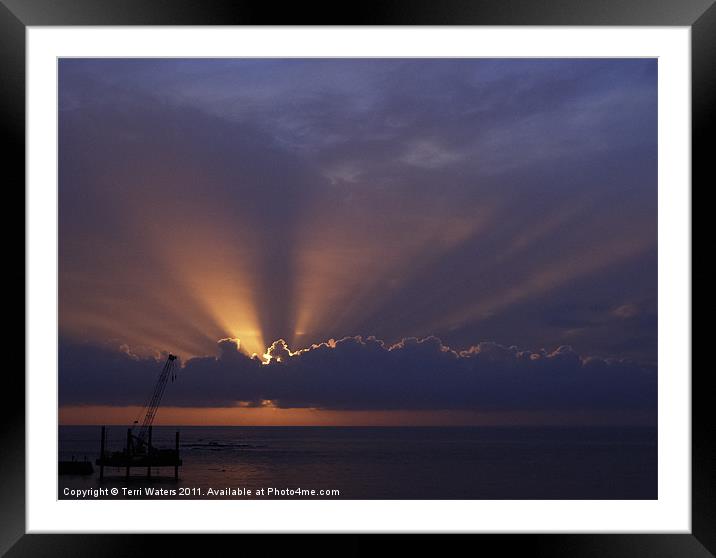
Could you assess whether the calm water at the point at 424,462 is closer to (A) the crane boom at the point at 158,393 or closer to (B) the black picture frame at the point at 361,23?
(A) the crane boom at the point at 158,393

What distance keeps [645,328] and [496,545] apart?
57.2 ft

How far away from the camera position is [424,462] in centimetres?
1867

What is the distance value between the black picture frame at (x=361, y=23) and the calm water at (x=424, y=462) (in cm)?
1499

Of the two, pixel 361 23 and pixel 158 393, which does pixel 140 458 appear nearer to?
pixel 158 393

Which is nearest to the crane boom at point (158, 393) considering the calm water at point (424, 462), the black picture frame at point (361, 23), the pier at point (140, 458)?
the calm water at point (424, 462)

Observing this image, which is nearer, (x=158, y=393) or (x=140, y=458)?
(x=140, y=458)

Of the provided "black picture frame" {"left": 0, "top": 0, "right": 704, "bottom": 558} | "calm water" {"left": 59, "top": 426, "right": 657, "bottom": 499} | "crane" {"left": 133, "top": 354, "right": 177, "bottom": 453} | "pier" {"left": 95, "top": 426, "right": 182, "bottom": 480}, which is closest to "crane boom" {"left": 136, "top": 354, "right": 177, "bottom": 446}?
"crane" {"left": 133, "top": 354, "right": 177, "bottom": 453}

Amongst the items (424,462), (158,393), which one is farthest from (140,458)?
(424,462)

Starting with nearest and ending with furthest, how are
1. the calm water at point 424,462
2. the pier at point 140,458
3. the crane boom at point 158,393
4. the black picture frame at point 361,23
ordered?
the black picture frame at point 361,23 < the pier at point 140,458 < the crane boom at point 158,393 < the calm water at point 424,462

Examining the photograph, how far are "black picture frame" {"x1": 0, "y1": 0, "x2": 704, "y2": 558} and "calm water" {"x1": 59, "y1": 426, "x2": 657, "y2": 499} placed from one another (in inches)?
590

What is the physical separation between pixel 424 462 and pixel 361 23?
17.8 metres

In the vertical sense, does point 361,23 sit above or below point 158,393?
above

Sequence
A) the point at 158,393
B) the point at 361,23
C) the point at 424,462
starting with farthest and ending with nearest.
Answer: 1. the point at 424,462
2. the point at 158,393
3. the point at 361,23

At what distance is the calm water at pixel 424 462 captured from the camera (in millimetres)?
17297
